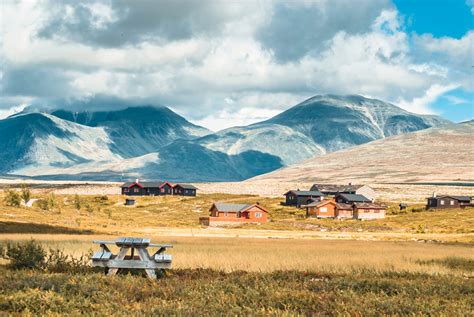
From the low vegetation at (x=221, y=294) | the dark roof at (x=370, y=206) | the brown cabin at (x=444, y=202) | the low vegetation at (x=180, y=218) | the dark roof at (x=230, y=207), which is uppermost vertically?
the brown cabin at (x=444, y=202)

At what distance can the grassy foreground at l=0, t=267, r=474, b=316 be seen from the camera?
47.8ft

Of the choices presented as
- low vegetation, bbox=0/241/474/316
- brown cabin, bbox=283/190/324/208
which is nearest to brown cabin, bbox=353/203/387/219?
brown cabin, bbox=283/190/324/208

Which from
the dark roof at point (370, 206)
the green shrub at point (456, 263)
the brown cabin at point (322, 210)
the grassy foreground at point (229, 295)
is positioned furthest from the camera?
the dark roof at point (370, 206)

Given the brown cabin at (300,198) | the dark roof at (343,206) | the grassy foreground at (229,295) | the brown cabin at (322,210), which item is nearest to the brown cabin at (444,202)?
the dark roof at (343,206)

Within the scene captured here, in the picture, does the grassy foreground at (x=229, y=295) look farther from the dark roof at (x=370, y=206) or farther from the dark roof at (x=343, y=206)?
the dark roof at (x=343, y=206)

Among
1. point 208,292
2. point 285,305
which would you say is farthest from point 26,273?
point 285,305

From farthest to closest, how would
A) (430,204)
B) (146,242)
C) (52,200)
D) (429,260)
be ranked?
(430,204) < (52,200) < (429,260) < (146,242)

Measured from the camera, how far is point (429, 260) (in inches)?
1259

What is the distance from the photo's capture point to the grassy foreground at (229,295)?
573 inches

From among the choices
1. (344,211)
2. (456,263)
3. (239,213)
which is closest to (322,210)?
(344,211)

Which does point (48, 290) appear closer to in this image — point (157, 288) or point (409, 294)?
point (157, 288)

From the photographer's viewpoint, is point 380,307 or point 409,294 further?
point 409,294

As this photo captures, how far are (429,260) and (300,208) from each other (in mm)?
124682

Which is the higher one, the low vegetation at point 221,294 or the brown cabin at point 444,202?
the brown cabin at point 444,202
